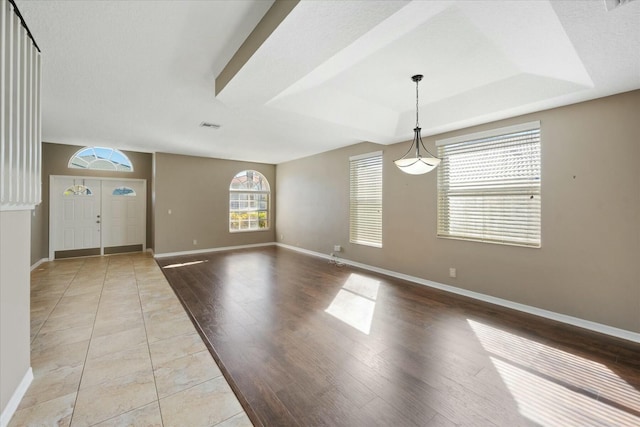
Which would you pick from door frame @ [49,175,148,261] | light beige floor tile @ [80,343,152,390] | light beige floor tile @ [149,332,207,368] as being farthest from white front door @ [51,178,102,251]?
light beige floor tile @ [149,332,207,368]

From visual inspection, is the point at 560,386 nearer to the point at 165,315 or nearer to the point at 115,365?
the point at 115,365

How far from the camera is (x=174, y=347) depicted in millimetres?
2510

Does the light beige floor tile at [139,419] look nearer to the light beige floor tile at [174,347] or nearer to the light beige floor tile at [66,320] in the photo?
the light beige floor tile at [174,347]

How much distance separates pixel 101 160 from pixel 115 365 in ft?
20.3

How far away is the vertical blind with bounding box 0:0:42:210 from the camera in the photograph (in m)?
1.61

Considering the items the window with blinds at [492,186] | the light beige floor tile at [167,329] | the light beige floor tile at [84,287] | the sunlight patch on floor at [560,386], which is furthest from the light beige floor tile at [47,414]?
the window with blinds at [492,186]

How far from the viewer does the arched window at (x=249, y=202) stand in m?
7.80

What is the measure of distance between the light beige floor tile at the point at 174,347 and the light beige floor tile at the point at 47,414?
1.83 feet

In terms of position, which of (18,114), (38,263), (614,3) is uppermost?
(614,3)

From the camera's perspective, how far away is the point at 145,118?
4078 mm

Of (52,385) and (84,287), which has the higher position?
(84,287)

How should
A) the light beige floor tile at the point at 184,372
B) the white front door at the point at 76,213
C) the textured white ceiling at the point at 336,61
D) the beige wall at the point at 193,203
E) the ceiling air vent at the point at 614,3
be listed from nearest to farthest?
1. the ceiling air vent at the point at 614,3
2. the textured white ceiling at the point at 336,61
3. the light beige floor tile at the point at 184,372
4. the white front door at the point at 76,213
5. the beige wall at the point at 193,203

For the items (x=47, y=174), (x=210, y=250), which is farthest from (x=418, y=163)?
(x=47, y=174)

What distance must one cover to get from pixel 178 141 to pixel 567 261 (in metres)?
6.64
